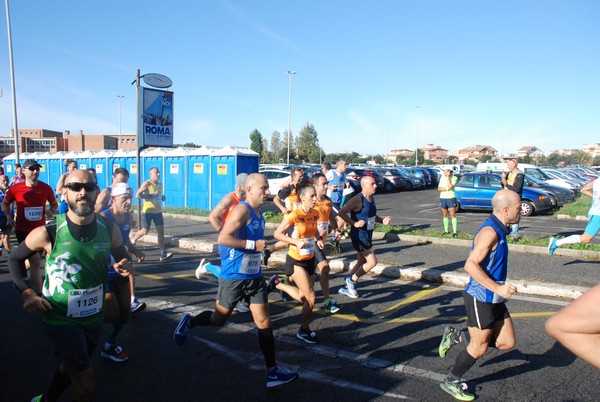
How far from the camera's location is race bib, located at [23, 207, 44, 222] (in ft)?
23.2

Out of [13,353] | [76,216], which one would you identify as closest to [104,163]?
[13,353]

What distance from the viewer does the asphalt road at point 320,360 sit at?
392cm

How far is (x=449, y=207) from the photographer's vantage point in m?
11.3

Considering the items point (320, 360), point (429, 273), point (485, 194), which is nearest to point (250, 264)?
point (320, 360)

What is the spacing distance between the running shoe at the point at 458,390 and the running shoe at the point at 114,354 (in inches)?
121

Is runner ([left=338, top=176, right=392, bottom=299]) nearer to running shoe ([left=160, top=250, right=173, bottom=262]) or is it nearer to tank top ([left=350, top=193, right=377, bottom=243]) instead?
tank top ([left=350, top=193, right=377, bottom=243])

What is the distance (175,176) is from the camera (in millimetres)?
18766

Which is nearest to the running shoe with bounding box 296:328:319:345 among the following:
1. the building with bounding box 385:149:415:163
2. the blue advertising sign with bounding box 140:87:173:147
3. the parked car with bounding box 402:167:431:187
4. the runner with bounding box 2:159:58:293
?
the runner with bounding box 2:159:58:293

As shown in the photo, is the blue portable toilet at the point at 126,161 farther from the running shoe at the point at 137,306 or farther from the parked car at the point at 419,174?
the parked car at the point at 419,174

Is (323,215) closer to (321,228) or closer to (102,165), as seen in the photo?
(321,228)

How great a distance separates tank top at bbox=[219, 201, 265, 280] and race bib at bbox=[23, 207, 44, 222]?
453cm

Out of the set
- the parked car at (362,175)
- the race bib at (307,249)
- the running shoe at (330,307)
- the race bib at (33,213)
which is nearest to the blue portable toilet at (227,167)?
the race bib at (33,213)

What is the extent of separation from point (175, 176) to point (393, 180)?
58.3ft

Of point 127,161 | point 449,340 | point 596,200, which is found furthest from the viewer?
point 127,161
